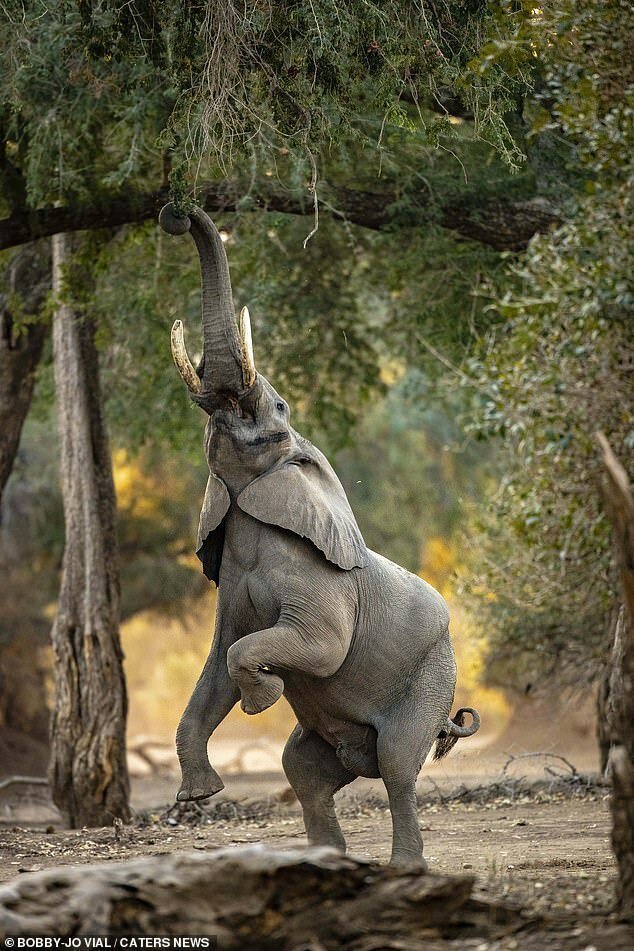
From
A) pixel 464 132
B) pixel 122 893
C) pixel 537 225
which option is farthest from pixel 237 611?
pixel 464 132

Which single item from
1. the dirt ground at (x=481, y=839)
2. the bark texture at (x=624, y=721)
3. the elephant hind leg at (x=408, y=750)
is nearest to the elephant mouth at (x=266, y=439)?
the elephant hind leg at (x=408, y=750)

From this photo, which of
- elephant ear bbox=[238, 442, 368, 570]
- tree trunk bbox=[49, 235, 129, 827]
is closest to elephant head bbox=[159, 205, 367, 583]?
elephant ear bbox=[238, 442, 368, 570]

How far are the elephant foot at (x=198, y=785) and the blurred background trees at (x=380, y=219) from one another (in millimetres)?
2321

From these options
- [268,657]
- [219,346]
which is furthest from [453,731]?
[219,346]

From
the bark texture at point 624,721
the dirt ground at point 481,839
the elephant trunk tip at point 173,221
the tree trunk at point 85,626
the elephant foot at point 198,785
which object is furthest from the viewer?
the tree trunk at point 85,626

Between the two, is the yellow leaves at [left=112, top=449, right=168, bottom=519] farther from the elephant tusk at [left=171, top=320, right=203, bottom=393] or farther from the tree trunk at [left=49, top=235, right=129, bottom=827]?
the elephant tusk at [left=171, top=320, right=203, bottom=393]

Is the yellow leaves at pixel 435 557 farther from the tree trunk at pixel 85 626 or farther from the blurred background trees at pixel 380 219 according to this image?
the tree trunk at pixel 85 626

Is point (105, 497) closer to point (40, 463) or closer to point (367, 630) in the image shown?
point (367, 630)

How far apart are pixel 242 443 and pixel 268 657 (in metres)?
1.11

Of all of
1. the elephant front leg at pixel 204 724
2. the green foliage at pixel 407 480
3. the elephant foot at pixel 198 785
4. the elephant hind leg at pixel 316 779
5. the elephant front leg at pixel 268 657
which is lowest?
the green foliage at pixel 407 480

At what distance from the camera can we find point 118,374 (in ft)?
49.4

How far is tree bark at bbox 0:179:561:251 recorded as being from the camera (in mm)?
10227

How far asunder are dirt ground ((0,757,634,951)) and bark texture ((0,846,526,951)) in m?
0.20

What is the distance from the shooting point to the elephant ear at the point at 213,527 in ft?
21.3
